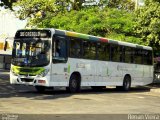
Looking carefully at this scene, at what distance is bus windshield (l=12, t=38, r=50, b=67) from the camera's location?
2069 centimetres

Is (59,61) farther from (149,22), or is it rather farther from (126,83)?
(149,22)

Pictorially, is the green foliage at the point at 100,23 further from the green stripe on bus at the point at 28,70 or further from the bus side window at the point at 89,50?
the green stripe on bus at the point at 28,70

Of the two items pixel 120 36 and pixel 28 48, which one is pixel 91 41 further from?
pixel 120 36

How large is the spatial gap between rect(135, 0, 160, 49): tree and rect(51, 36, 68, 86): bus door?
27.0ft

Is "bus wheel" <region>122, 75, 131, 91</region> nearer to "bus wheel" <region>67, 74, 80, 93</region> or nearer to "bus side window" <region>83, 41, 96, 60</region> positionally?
"bus side window" <region>83, 41, 96, 60</region>

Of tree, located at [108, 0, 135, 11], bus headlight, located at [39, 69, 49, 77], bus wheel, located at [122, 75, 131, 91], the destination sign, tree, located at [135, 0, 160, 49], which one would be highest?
tree, located at [108, 0, 135, 11]

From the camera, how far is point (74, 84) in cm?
2250

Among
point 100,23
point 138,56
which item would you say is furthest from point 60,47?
point 100,23

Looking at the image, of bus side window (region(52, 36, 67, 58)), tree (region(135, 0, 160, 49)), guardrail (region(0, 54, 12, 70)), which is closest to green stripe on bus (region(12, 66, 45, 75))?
bus side window (region(52, 36, 67, 58))

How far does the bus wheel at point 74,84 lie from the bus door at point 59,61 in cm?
62

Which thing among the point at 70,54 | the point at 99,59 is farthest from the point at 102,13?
the point at 70,54

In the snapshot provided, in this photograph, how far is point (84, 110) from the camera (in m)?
14.8

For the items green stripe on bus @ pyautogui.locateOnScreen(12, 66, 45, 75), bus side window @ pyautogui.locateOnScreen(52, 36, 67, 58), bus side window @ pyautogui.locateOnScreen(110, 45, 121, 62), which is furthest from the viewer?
bus side window @ pyautogui.locateOnScreen(110, 45, 121, 62)

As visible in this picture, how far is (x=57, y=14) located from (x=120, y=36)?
6247 millimetres
